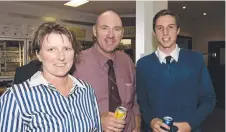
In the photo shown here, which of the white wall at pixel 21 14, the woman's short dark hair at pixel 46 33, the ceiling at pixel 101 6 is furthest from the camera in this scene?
the ceiling at pixel 101 6

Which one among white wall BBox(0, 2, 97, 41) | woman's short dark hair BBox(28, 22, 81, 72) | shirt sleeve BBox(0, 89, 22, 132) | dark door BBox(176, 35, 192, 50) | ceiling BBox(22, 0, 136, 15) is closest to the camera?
shirt sleeve BBox(0, 89, 22, 132)

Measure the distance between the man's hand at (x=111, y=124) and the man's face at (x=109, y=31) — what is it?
18.0 inches

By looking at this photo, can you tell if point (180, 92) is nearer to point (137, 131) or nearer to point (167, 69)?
point (167, 69)

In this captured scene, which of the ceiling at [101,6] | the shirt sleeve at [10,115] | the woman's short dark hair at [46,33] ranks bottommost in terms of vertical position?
the shirt sleeve at [10,115]

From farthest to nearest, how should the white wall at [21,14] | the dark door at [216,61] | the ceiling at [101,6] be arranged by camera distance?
the dark door at [216,61] < the ceiling at [101,6] < the white wall at [21,14]

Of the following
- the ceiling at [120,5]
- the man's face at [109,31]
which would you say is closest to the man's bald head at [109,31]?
the man's face at [109,31]

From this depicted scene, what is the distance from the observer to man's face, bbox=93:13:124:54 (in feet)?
6.08

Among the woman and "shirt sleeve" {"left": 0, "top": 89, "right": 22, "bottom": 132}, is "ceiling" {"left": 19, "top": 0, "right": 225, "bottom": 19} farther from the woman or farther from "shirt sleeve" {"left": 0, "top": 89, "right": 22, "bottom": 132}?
"shirt sleeve" {"left": 0, "top": 89, "right": 22, "bottom": 132}

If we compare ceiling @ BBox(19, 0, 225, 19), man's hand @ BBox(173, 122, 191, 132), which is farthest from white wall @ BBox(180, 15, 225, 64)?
man's hand @ BBox(173, 122, 191, 132)

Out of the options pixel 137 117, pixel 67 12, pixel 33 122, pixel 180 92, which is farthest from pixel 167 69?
pixel 67 12

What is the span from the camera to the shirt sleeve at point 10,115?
119cm

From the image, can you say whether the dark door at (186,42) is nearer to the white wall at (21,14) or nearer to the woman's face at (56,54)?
the white wall at (21,14)

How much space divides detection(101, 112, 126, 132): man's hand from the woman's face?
37cm

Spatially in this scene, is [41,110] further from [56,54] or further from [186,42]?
[186,42]
